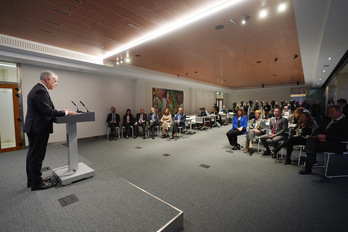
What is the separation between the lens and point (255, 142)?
5590 mm

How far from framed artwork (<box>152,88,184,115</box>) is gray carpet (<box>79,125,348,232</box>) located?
16.6 ft

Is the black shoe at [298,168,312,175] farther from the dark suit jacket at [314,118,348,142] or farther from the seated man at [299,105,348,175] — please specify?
the dark suit jacket at [314,118,348,142]

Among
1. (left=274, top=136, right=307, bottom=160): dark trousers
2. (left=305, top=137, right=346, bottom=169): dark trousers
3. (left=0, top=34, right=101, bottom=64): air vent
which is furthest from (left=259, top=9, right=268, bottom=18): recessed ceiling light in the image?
(left=0, top=34, right=101, bottom=64): air vent

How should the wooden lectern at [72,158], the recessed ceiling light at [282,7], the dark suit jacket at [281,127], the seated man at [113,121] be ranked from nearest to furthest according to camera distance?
the wooden lectern at [72,158] < the recessed ceiling light at [282,7] < the dark suit jacket at [281,127] < the seated man at [113,121]

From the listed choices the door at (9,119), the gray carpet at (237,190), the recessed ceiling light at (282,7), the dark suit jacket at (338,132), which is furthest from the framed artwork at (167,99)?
the dark suit jacket at (338,132)

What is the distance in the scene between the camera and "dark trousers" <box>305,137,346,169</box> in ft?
9.55

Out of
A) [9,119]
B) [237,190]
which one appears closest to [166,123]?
[237,190]

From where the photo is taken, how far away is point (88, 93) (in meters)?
6.38

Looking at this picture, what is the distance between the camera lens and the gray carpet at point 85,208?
1640mm

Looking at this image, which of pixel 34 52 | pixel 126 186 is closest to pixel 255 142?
pixel 126 186

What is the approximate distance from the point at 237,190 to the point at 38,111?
3245 mm

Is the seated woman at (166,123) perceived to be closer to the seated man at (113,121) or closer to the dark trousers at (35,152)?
the seated man at (113,121)

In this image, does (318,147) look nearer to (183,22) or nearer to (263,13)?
(263,13)

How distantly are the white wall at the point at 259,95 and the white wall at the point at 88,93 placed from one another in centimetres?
1175
